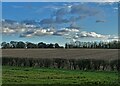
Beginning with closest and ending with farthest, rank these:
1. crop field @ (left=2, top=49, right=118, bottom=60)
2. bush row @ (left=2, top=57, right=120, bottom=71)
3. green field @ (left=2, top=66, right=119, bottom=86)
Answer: green field @ (left=2, top=66, right=119, bottom=86)
bush row @ (left=2, top=57, right=120, bottom=71)
crop field @ (left=2, top=49, right=118, bottom=60)

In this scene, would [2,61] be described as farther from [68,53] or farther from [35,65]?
[68,53]

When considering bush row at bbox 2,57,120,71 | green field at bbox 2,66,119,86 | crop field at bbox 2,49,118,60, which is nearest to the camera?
green field at bbox 2,66,119,86

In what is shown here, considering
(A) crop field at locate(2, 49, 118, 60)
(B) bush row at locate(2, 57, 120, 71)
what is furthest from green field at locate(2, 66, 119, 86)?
(A) crop field at locate(2, 49, 118, 60)

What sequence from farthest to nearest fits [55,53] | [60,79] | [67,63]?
[55,53] < [67,63] < [60,79]

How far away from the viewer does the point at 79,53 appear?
27.9 m

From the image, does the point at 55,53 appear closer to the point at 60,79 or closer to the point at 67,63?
the point at 67,63

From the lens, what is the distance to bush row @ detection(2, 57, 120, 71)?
2116cm

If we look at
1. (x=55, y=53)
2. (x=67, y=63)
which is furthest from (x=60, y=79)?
(x=55, y=53)

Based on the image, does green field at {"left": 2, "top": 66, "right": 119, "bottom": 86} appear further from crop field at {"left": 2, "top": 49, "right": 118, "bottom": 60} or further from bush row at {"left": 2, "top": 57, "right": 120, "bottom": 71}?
crop field at {"left": 2, "top": 49, "right": 118, "bottom": 60}

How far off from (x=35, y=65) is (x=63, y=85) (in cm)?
1206

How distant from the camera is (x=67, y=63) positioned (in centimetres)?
2308

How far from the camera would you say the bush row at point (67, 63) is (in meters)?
21.2

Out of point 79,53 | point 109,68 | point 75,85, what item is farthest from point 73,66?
point 75,85

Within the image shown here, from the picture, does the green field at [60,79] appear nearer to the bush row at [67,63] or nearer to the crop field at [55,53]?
the bush row at [67,63]
